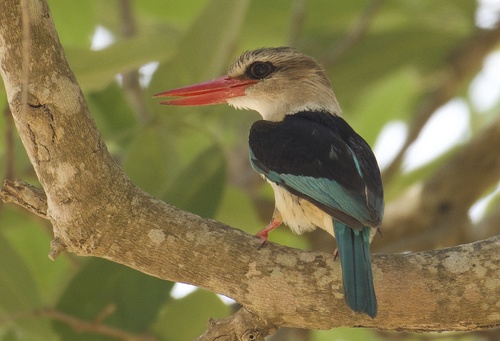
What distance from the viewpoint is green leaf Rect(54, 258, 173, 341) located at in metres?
3.80

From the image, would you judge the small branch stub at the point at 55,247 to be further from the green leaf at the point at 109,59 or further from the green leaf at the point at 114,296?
the green leaf at the point at 109,59

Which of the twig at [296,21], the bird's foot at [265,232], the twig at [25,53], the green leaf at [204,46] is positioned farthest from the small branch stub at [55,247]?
the twig at [296,21]

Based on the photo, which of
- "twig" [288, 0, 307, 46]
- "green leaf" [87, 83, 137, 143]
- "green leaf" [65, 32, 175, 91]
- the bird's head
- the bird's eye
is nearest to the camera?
"green leaf" [65, 32, 175, 91]

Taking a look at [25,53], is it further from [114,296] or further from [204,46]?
[204,46]

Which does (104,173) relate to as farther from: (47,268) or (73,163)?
(47,268)

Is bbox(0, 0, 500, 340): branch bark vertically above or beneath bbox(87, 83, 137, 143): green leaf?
beneath

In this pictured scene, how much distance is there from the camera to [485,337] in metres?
4.91

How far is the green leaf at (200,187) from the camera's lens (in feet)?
12.6

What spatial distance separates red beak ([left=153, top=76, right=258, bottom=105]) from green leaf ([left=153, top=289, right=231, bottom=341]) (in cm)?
84

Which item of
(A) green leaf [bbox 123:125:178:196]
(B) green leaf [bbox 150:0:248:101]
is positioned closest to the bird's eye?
(B) green leaf [bbox 150:0:248:101]

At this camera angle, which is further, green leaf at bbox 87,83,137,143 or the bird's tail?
green leaf at bbox 87,83,137,143

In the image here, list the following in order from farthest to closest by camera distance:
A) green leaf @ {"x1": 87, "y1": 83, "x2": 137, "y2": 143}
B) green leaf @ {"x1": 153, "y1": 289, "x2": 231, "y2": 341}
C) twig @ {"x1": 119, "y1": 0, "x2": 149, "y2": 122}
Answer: twig @ {"x1": 119, "y1": 0, "x2": 149, "y2": 122} → green leaf @ {"x1": 87, "y1": 83, "x2": 137, "y2": 143} → green leaf @ {"x1": 153, "y1": 289, "x2": 231, "y2": 341}

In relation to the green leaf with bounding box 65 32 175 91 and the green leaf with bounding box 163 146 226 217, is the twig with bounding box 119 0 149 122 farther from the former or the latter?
the green leaf with bounding box 163 146 226 217

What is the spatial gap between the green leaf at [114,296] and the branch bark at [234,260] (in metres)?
0.76
